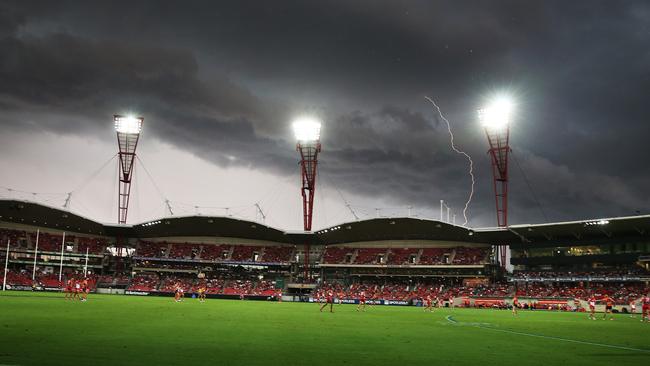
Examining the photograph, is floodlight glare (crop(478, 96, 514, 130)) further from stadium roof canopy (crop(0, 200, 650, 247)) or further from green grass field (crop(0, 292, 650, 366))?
green grass field (crop(0, 292, 650, 366))

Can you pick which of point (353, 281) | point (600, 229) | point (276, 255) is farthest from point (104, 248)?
point (600, 229)

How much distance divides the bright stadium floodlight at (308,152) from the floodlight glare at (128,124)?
25081mm

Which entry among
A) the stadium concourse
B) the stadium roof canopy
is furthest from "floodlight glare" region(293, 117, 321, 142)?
the stadium concourse

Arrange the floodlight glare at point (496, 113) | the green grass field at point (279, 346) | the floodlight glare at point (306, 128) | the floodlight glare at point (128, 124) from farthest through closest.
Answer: the floodlight glare at point (128, 124)
the floodlight glare at point (306, 128)
the floodlight glare at point (496, 113)
the green grass field at point (279, 346)

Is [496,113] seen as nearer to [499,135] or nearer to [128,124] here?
[499,135]

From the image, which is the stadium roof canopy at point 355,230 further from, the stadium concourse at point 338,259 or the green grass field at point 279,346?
the green grass field at point 279,346

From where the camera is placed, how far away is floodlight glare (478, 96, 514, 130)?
71000 millimetres

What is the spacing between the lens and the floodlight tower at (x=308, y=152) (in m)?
83.4

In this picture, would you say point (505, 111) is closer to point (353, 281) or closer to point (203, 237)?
point (353, 281)

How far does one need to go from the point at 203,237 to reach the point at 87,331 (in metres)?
81.6

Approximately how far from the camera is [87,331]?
67.1 ft

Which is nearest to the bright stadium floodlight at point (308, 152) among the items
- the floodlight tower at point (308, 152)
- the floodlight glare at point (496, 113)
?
the floodlight tower at point (308, 152)

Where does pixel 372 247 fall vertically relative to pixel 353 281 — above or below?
above

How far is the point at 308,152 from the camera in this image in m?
86.9
